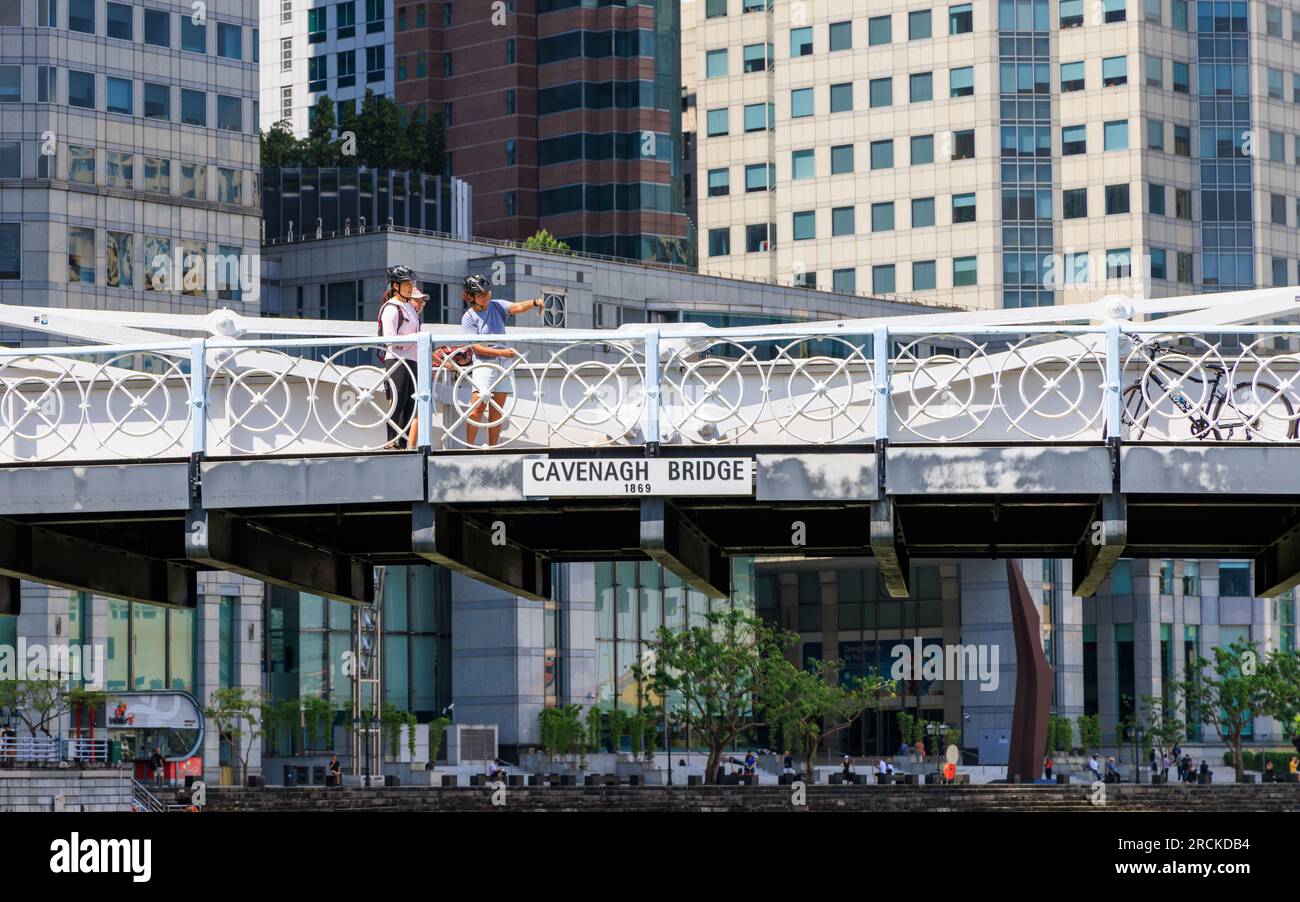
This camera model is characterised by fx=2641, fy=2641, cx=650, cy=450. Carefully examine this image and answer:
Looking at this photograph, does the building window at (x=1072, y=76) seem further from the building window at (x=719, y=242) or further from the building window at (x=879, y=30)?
the building window at (x=719, y=242)

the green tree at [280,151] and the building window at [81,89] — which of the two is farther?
the green tree at [280,151]

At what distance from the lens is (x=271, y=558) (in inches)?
1186

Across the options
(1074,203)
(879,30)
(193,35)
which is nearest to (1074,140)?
(1074,203)

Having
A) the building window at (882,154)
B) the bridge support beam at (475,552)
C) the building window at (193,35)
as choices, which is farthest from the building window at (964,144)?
the bridge support beam at (475,552)

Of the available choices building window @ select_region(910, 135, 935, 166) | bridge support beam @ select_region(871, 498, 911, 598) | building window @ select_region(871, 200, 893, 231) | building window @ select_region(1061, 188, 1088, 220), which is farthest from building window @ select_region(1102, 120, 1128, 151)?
bridge support beam @ select_region(871, 498, 911, 598)

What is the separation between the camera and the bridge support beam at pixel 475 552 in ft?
89.1

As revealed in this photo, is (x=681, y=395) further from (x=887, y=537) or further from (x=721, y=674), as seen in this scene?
(x=721, y=674)

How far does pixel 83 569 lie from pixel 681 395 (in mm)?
8672

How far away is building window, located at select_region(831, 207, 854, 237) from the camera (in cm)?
15175

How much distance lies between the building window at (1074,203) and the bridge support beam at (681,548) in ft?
388

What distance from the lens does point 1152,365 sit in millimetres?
26188
